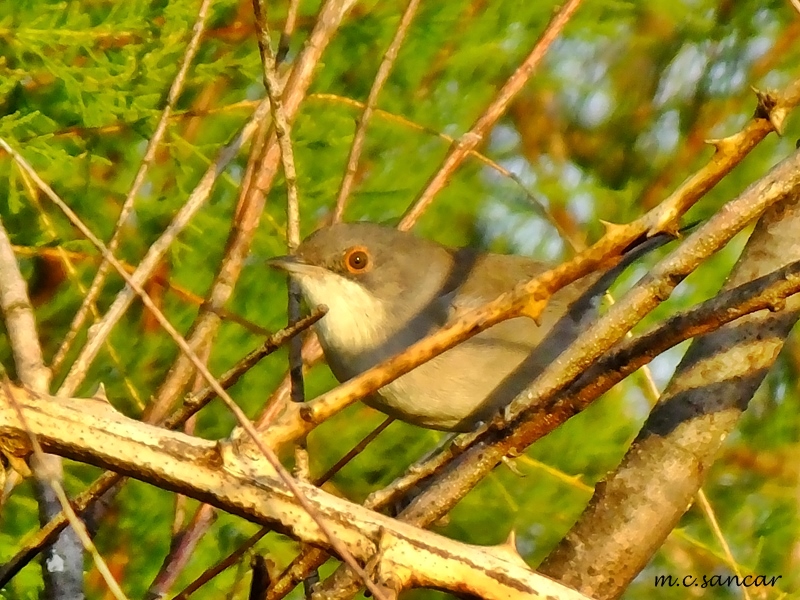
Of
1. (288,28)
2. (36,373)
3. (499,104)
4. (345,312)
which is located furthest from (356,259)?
(36,373)

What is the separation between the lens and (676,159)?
4.15 metres

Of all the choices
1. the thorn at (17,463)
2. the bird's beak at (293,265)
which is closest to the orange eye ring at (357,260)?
the bird's beak at (293,265)

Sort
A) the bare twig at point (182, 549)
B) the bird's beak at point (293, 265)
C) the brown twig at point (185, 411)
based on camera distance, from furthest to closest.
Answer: the bird's beak at point (293, 265)
the bare twig at point (182, 549)
the brown twig at point (185, 411)

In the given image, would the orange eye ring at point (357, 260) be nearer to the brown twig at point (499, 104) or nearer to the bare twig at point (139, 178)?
the brown twig at point (499, 104)

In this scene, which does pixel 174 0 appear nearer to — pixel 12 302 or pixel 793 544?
pixel 12 302

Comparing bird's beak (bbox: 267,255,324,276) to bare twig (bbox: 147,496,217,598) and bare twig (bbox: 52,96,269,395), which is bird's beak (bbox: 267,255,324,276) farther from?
bare twig (bbox: 147,496,217,598)

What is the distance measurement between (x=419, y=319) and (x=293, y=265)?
0.39m

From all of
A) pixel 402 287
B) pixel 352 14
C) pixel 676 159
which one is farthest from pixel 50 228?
pixel 676 159

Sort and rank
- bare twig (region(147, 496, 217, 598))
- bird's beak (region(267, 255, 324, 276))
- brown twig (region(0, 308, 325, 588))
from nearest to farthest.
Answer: brown twig (region(0, 308, 325, 588)) → bare twig (region(147, 496, 217, 598)) → bird's beak (region(267, 255, 324, 276))

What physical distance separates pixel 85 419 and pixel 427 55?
229 cm

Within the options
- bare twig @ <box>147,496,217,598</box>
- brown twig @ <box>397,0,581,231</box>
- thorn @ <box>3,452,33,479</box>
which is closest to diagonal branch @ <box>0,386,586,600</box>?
thorn @ <box>3,452,33,479</box>

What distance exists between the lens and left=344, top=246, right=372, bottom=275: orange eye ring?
2.58 meters

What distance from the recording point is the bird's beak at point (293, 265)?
2.36 metres

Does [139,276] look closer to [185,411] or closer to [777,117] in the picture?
[185,411]
